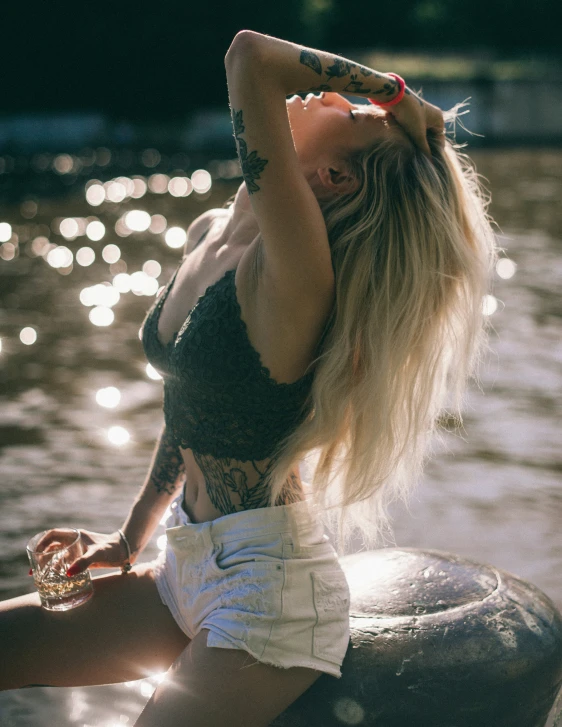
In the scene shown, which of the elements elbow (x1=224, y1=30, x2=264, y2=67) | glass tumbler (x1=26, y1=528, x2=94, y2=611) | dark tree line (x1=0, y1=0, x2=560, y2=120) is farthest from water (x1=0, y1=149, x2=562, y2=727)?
dark tree line (x1=0, y1=0, x2=560, y2=120)

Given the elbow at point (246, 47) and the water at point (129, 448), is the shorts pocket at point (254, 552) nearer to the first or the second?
the elbow at point (246, 47)

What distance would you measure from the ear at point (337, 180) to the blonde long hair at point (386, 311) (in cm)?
2

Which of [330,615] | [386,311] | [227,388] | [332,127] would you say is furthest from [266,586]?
[332,127]

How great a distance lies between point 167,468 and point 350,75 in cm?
128

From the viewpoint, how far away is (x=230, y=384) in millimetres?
2312

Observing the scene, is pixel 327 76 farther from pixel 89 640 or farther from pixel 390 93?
pixel 89 640

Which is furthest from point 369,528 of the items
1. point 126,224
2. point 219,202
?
point 219,202

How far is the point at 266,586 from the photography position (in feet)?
7.29

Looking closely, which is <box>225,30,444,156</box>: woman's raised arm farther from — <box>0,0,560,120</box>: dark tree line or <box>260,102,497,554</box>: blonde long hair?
<box>0,0,560,120</box>: dark tree line

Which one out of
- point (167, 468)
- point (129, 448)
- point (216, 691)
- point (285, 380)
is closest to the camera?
point (216, 691)

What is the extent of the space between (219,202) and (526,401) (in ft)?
38.2

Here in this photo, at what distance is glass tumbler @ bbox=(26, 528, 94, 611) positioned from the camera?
2.44 metres

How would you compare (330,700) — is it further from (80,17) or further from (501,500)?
(80,17)

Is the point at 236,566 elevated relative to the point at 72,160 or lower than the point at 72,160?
lower
